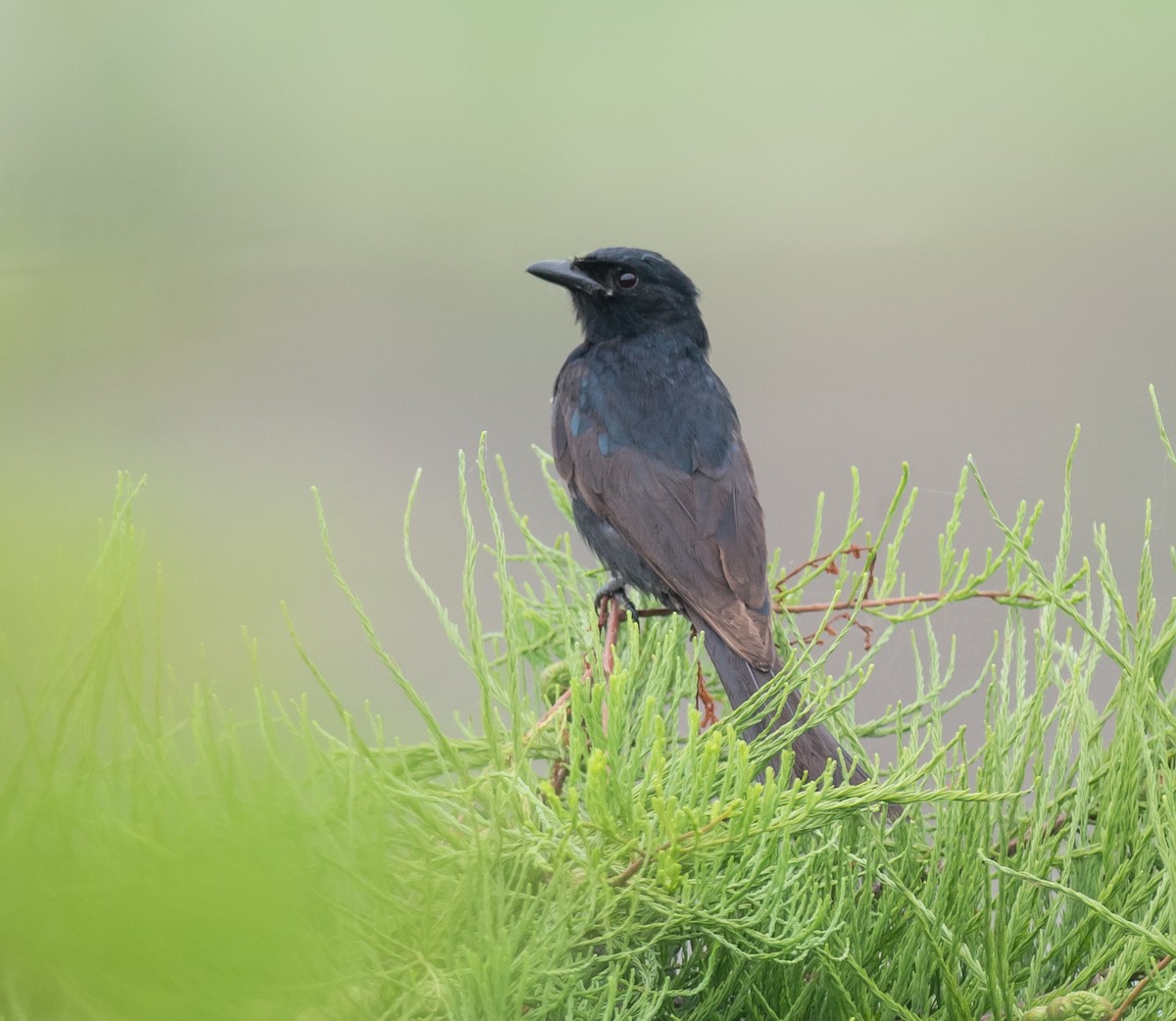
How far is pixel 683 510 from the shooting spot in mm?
1866

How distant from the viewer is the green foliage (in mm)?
234

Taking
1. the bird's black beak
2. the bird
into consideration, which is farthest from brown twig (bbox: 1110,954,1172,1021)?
the bird's black beak

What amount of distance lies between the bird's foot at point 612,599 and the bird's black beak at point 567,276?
1.85ft

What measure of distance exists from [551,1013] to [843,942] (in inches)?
6.2

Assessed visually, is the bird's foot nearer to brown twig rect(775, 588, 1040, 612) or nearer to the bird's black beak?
brown twig rect(775, 588, 1040, 612)

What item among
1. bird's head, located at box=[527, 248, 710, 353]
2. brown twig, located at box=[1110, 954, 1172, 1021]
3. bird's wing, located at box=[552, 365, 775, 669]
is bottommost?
brown twig, located at box=[1110, 954, 1172, 1021]

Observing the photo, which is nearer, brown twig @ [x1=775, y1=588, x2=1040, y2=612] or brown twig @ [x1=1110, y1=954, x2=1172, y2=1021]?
brown twig @ [x1=1110, y1=954, x2=1172, y2=1021]

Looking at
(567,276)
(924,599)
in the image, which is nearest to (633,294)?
(567,276)

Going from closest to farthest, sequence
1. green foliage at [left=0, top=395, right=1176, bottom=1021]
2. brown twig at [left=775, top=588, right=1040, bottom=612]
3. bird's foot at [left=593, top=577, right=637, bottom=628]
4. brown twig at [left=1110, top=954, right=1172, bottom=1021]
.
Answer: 1. green foliage at [left=0, top=395, right=1176, bottom=1021]
2. brown twig at [left=1110, top=954, right=1172, bottom=1021]
3. brown twig at [left=775, top=588, right=1040, bottom=612]
4. bird's foot at [left=593, top=577, right=637, bottom=628]

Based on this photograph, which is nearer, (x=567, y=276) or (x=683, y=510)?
(x=683, y=510)

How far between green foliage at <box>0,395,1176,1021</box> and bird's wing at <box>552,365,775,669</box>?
0.69 meters

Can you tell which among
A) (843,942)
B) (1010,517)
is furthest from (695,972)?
(1010,517)

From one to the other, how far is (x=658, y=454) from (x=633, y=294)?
39cm

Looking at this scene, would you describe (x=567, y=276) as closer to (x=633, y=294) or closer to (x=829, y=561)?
(x=633, y=294)
